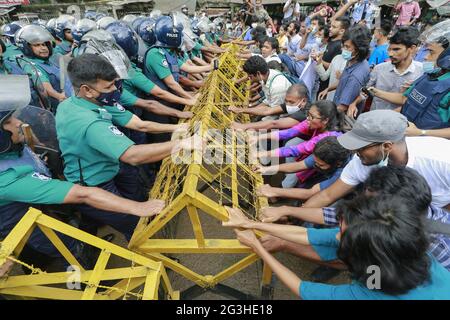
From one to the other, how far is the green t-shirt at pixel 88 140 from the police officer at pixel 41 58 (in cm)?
220

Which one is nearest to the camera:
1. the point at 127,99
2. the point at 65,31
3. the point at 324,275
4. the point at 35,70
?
the point at 324,275

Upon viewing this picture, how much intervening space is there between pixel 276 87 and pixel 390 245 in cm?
300

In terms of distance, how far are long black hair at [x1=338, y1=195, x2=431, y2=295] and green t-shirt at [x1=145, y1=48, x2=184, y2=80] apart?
3.24 meters

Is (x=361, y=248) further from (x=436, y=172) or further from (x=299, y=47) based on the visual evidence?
(x=299, y=47)

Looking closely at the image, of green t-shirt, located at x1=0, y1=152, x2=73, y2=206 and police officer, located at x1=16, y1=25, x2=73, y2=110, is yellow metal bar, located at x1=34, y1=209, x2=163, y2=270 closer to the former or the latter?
green t-shirt, located at x1=0, y1=152, x2=73, y2=206

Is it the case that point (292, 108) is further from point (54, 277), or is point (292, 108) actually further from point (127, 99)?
point (54, 277)

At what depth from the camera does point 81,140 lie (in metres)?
1.97

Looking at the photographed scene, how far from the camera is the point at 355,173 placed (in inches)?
82.5

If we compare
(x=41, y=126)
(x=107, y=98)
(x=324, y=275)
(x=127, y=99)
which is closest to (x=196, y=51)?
(x=127, y=99)

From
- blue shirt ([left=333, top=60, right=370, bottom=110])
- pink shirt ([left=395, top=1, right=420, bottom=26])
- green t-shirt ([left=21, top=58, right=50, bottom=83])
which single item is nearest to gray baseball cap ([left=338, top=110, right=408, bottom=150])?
blue shirt ([left=333, top=60, right=370, bottom=110])

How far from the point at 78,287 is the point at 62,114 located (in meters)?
1.25

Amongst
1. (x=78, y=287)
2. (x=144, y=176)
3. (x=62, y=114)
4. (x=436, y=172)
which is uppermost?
(x=62, y=114)

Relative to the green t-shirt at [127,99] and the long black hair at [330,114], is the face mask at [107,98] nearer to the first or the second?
the green t-shirt at [127,99]
